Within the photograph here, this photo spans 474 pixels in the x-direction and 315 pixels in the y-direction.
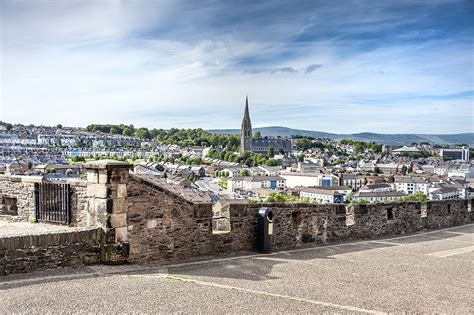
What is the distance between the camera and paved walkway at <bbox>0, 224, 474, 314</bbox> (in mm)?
5461

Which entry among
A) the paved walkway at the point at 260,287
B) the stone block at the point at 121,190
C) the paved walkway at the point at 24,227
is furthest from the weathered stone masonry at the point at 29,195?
A: the paved walkway at the point at 260,287

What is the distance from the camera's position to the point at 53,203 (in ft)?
30.4

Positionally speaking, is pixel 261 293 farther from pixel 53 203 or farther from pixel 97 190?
pixel 53 203

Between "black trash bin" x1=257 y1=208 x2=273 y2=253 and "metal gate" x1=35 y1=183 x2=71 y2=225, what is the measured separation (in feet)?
11.9

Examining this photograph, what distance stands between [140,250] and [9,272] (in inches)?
78.4

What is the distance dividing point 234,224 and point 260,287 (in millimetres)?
Result: 2705

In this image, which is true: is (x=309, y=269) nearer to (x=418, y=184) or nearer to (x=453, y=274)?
(x=453, y=274)

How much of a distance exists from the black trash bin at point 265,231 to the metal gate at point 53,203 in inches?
143

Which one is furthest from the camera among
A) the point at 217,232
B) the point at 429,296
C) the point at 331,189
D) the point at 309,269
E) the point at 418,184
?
the point at 418,184

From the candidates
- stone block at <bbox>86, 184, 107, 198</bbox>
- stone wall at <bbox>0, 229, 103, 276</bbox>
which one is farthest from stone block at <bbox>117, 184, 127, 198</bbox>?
stone wall at <bbox>0, 229, 103, 276</bbox>

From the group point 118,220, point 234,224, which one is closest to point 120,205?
point 118,220

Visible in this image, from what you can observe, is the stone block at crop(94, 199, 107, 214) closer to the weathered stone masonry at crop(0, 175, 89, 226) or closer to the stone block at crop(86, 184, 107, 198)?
the stone block at crop(86, 184, 107, 198)

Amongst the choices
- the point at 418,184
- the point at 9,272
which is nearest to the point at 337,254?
the point at 9,272

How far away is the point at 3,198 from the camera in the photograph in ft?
35.1
